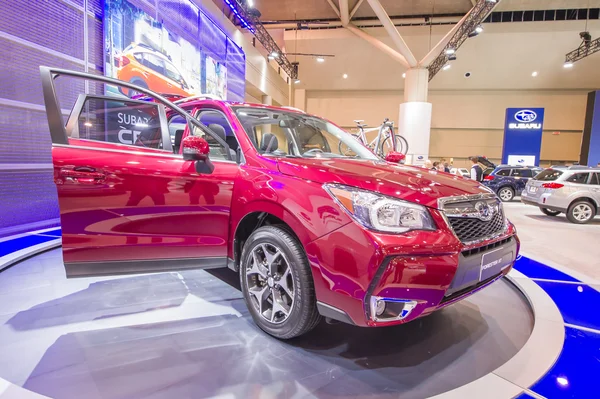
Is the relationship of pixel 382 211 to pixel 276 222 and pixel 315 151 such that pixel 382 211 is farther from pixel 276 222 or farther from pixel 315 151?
pixel 315 151

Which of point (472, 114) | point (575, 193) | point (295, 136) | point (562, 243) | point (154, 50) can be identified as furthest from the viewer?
point (472, 114)

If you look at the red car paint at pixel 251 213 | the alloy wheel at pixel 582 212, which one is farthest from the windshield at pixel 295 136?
the alloy wheel at pixel 582 212

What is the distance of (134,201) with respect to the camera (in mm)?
2061

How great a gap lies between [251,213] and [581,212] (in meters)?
7.95

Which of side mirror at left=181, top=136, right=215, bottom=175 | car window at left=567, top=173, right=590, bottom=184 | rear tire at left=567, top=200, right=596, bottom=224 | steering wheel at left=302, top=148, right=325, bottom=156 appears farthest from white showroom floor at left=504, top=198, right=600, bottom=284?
side mirror at left=181, top=136, right=215, bottom=175

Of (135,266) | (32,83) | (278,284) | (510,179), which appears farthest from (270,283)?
(510,179)

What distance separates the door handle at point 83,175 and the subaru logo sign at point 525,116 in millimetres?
20074

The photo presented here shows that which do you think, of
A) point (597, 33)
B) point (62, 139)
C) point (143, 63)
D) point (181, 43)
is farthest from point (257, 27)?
point (597, 33)

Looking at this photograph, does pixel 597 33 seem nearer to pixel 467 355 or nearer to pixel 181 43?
pixel 181 43

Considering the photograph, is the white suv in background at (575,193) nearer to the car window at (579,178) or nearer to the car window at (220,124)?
the car window at (579,178)

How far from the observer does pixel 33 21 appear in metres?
4.32

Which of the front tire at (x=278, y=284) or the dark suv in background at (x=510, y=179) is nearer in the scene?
the front tire at (x=278, y=284)

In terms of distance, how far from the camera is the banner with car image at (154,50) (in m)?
5.32

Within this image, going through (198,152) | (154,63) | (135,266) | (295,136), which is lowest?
(135,266)
